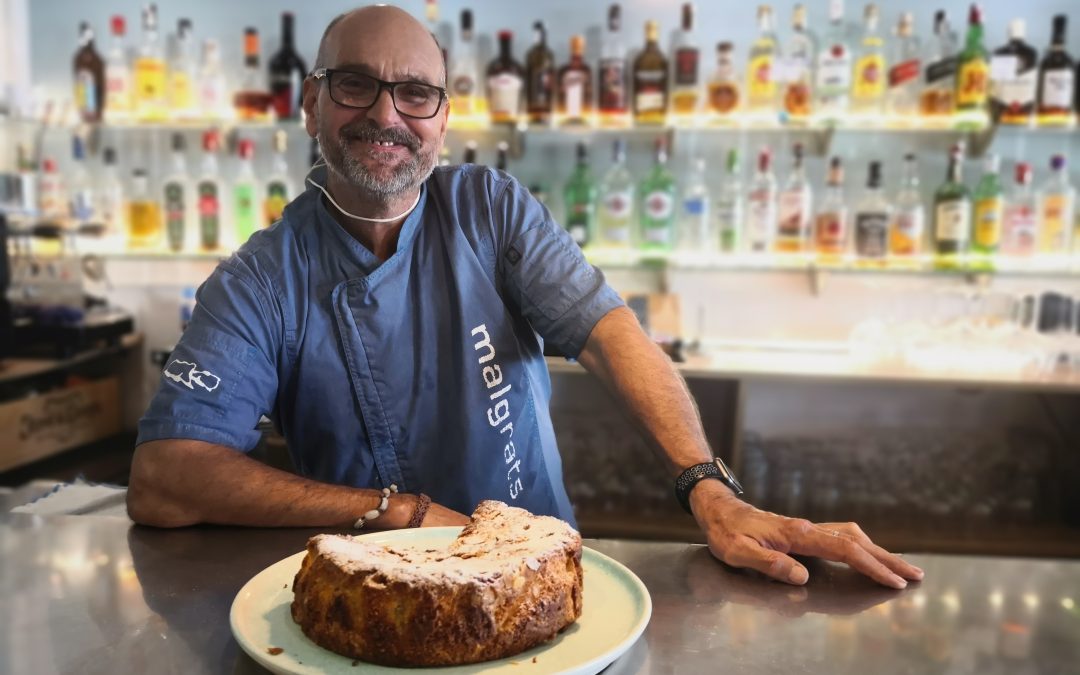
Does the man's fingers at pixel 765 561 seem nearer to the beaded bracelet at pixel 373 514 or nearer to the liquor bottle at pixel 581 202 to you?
the beaded bracelet at pixel 373 514

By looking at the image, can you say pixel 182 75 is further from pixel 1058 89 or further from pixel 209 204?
pixel 1058 89

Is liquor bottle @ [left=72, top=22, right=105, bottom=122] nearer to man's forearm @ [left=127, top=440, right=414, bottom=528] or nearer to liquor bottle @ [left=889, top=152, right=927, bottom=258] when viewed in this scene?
man's forearm @ [left=127, top=440, right=414, bottom=528]

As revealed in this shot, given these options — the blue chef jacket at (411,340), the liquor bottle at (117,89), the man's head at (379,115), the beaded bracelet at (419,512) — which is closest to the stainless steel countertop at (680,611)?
the beaded bracelet at (419,512)

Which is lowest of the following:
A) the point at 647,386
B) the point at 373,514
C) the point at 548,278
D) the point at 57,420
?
the point at 57,420

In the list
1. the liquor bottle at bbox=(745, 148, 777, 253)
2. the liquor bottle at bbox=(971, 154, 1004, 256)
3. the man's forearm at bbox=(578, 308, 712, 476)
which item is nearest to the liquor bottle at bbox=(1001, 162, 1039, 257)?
the liquor bottle at bbox=(971, 154, 1004, 256)


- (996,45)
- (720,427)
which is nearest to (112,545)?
(720,427)

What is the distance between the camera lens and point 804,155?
2662 millimetres

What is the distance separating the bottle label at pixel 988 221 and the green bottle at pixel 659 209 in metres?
0.89

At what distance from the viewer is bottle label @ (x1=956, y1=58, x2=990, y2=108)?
2.41 metres

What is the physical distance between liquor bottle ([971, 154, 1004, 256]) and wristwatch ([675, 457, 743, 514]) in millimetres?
1938

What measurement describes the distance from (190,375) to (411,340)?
0.29 meters

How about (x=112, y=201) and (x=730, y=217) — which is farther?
(x=112, y=201)

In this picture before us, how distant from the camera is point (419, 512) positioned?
0.93 metres

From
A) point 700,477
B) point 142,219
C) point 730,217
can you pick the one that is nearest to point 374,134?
point 700,477
